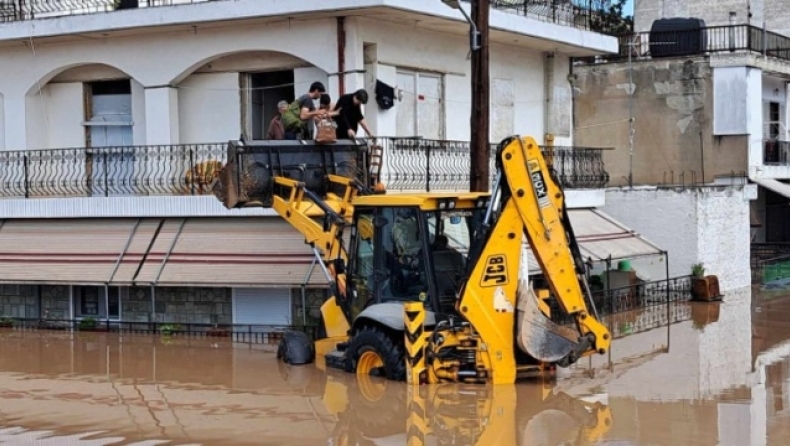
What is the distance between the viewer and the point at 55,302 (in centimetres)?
2316

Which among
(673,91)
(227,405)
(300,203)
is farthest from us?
(673,91)

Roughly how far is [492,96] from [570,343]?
11.9 meters

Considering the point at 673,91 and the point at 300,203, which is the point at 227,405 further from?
the point at 673,91

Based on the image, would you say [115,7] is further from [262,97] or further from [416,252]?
[416,252]

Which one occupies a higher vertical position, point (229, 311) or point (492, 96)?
point (492, 96)

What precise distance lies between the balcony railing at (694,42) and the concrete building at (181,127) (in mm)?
7724

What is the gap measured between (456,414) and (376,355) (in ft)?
7.05

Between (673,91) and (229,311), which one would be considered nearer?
(229,311)

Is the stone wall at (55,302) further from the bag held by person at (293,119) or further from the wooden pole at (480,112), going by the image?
the wooden pole at (480,112)

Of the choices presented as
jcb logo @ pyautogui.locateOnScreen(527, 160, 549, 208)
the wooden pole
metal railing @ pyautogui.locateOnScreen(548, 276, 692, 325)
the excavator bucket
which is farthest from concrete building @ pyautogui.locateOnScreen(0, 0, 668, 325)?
jcb logo @ pyautogui.locateOnScreen(527, 160, 549, 208)

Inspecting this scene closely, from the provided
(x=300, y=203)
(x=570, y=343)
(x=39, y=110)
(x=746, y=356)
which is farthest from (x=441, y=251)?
(x=39, y=110)

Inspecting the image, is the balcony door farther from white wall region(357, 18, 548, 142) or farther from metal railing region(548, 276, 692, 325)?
metal railing region(548, 276, 692, 325)

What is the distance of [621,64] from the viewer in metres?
31.5

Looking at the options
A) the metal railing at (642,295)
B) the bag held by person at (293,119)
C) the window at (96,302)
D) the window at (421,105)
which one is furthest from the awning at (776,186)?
the window at (96,302)
